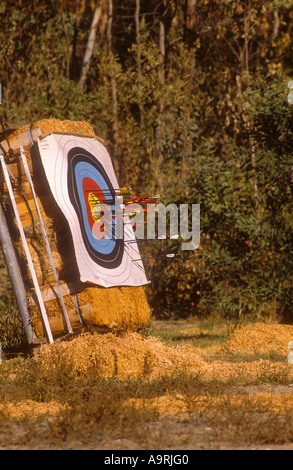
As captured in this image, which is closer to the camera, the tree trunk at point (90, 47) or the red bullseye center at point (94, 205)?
the red bullseye center at point (94, 205)

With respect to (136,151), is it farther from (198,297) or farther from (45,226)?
(45,226)

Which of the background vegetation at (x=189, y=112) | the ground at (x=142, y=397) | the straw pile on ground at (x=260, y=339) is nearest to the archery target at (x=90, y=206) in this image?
the ground at (x=142, y=397)

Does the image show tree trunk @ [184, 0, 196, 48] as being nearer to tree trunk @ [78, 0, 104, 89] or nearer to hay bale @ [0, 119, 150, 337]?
tree trunk @ [78, 0, 104, 89]

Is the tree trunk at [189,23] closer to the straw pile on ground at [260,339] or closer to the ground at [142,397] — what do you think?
the straw pile on ground at [260,339]

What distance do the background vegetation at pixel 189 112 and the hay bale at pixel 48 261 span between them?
12.9ft

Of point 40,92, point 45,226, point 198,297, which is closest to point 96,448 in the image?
point 45,226

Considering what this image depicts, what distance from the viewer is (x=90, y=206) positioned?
9555 mm

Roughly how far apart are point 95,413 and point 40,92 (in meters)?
13.6

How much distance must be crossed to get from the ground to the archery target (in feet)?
3.08

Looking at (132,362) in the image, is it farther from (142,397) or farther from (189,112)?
(189,112)

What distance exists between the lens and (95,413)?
600 centimetres

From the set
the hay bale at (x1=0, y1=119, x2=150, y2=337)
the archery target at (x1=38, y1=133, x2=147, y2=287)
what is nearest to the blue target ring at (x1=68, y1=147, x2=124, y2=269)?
the archery target at (x1=38, y1=133, x2=147, y2=287)

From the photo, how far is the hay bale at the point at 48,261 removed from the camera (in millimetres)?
8641

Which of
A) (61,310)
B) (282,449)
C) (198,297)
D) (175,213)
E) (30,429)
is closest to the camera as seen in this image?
(282,449)
